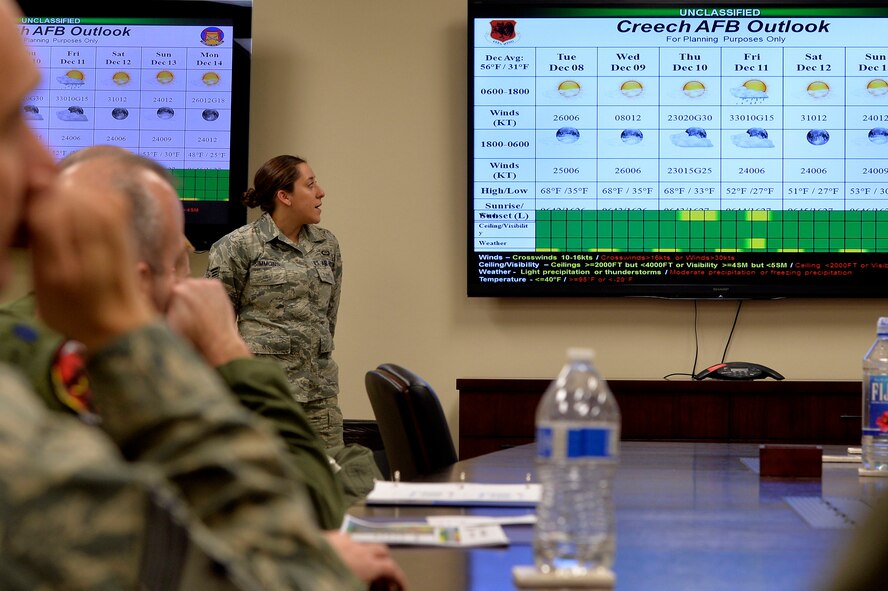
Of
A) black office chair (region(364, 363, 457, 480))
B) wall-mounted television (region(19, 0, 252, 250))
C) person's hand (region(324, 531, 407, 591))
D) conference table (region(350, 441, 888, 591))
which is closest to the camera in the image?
person's hand (region(324, 531, 407, 591))

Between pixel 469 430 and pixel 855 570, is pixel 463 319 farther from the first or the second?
pixel 855 570

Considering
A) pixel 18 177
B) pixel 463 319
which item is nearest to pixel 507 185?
pixel 463 319

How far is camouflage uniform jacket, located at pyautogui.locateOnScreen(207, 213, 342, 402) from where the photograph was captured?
161 inches

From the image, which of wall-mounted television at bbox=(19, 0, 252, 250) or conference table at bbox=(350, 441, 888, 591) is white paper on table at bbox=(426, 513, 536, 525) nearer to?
conference table at bbox=(350, 441, 888, 591)

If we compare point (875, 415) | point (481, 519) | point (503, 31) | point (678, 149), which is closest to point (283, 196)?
point (503, 31)

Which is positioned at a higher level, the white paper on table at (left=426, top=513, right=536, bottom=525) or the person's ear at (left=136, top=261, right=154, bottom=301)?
the person's ear at (left=136, top=261, right=154, bottom=301)

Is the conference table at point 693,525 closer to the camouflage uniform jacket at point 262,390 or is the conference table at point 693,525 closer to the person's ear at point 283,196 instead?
the camouflage uniform jacket at point 262,390

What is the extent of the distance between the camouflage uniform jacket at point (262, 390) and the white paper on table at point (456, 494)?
0.81 feet

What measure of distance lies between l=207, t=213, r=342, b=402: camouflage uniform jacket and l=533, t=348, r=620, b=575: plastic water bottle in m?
2.81

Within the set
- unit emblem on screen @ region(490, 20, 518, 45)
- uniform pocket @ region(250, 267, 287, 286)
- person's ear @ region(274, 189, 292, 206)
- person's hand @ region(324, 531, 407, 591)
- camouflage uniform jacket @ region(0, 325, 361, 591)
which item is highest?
unit emblem on screen @ region(490, 20, 518, 45)

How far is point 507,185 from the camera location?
4539 millimetres

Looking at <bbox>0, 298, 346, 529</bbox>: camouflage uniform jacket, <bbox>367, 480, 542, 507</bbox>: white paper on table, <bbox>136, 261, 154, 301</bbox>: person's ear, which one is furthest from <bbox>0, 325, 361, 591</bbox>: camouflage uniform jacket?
<bbox>367, 480, 542, 507</bbox>: white paper on table

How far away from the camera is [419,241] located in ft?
15.4

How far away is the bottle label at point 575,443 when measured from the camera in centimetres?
127
